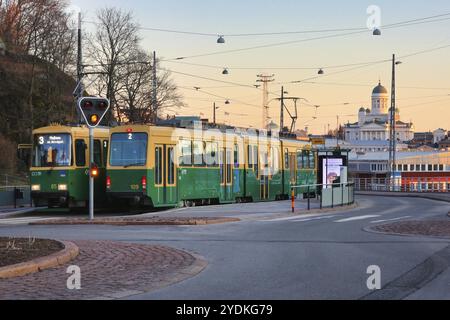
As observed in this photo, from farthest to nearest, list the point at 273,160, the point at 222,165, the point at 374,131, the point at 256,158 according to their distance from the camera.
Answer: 1. the point at 374,131
2. the point at 273,160
3. the point at 256,158
4. the point at 222,165

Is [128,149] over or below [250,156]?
over

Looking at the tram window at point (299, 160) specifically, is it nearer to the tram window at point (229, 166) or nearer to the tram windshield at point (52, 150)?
the tram window at point (229, 166)

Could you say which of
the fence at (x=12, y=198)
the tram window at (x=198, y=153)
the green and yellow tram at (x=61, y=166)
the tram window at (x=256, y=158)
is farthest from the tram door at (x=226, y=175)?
the fence at (x=12, y=198)

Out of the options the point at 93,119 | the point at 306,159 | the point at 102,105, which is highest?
the point at 102,105

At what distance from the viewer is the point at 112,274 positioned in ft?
35.3

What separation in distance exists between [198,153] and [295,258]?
685 inches

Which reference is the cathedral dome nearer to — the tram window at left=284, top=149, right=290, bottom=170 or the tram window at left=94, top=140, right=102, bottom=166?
the tram window at left=284, top=149, right=290, bottom=170

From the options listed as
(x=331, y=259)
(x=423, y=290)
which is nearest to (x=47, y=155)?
(x=331, y=259)

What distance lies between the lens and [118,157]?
27.8 metres

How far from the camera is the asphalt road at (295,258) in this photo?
938cm

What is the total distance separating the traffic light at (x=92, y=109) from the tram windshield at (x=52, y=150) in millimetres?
7188

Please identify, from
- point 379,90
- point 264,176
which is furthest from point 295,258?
point 379,90

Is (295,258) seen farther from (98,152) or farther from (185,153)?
(98,152)
